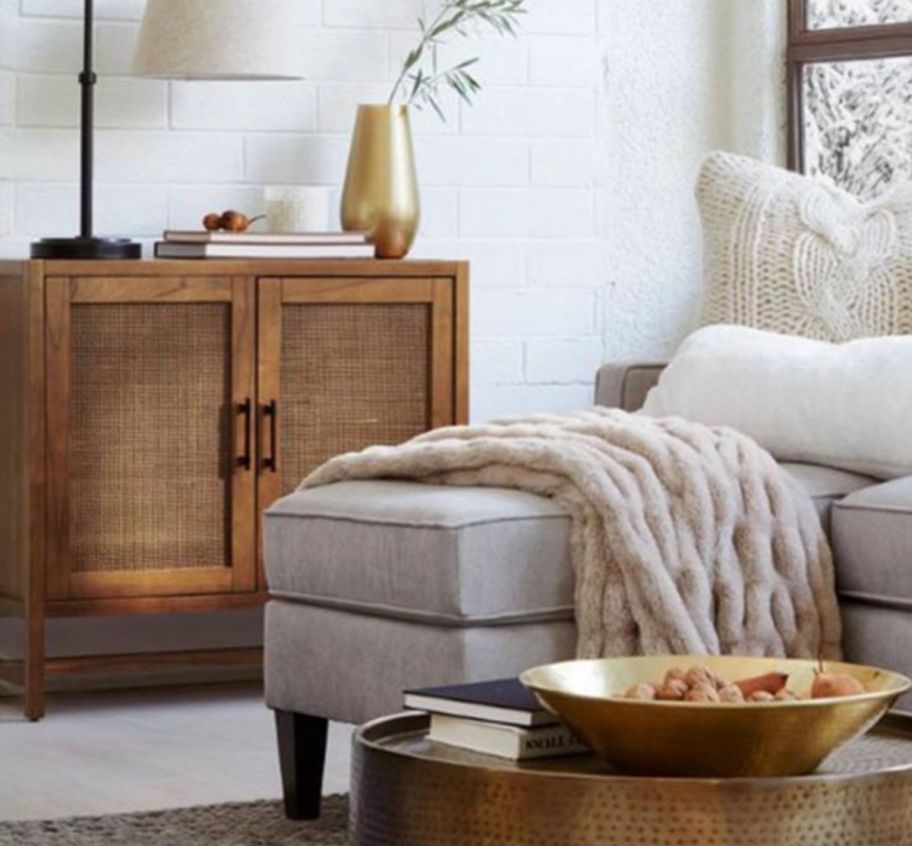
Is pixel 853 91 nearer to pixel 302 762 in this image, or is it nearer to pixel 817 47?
pixel 817 47

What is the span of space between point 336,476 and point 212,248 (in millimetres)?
1054

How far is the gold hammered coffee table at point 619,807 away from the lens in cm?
190

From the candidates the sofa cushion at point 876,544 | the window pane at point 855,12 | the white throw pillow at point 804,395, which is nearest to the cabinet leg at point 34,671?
the white throw pillow at point 804,395

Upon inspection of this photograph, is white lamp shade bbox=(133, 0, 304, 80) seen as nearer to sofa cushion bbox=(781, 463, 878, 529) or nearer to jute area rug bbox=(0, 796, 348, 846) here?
sofa cushion bbox=(781, 463, 878, 529)

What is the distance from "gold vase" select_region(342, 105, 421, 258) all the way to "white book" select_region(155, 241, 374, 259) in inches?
4.2

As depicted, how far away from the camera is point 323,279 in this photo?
4.55m

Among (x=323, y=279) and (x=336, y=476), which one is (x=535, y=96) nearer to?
(x=323, y=279)

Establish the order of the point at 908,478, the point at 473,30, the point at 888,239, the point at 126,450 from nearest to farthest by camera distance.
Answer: the point at 908,478 → the point at 888,239 → the point at 126,450 → the point at 473,30

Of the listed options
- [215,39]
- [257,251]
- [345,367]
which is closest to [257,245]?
[257,251]

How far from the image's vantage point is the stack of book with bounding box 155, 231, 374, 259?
4.48m

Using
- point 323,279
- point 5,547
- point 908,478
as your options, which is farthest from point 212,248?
point 908,478

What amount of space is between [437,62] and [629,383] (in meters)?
1.18

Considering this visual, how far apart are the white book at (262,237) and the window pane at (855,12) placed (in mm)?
1384

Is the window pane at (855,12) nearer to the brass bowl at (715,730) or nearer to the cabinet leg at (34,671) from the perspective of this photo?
the cabinet leg at (34,671)
